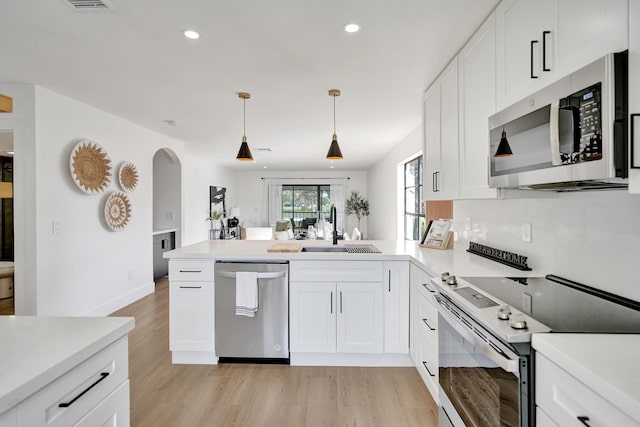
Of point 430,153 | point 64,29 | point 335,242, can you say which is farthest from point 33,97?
point 430,153

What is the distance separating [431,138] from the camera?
2.86 meters

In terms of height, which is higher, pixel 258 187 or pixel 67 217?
pixel 258 187

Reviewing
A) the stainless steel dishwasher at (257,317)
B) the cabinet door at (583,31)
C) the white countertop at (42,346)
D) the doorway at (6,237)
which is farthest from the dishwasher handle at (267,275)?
the doorway at (6,237)

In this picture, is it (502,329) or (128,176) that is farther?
(128,176)

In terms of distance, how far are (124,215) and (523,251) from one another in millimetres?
4355

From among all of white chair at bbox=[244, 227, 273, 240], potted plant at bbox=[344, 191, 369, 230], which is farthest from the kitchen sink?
potted plant at bbox=[344, 191, 369, 230]

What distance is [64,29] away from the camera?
204cm

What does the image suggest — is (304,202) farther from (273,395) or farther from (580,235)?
(580,235)

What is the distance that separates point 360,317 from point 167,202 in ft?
16.0

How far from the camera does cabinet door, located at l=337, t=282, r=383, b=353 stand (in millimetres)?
2594

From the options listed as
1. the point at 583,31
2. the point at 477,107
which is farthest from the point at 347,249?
the point at 583,31

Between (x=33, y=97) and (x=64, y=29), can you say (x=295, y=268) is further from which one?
(x=33, y=97)

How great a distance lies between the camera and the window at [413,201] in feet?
16.1

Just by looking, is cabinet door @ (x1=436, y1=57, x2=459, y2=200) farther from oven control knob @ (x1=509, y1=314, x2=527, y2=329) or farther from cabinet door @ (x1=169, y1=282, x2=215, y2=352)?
cabinet door @ (x1=169, y1=282, x2=215, y2=352)
